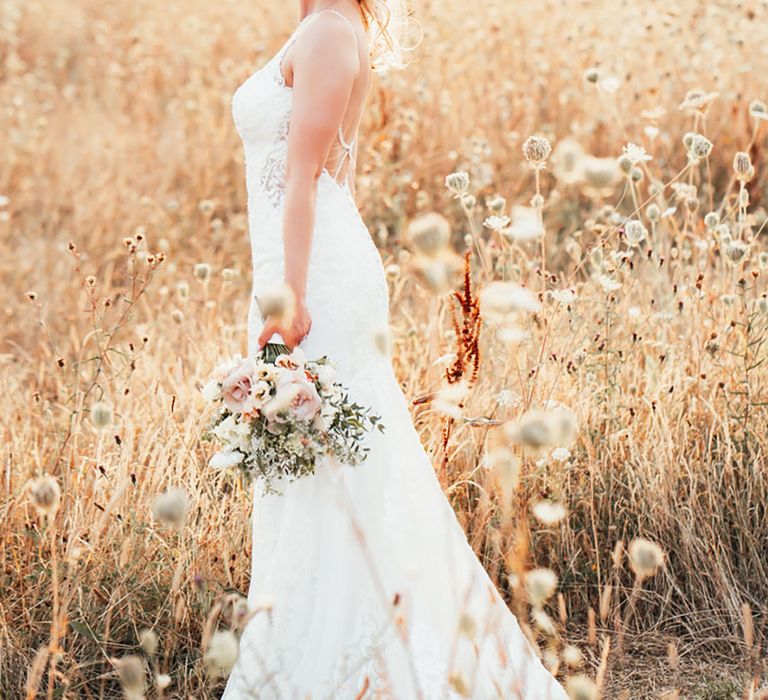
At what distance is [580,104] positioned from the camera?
6.68m

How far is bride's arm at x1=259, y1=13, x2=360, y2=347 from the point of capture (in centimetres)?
245

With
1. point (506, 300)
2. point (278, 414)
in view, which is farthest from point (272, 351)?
point (506, 300)

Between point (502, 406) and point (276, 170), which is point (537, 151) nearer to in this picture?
point (276, 170)

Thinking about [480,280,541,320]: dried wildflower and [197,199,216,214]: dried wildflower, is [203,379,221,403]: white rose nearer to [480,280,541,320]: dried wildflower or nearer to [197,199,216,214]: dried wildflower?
[480,280,541,320]: dried wildflower

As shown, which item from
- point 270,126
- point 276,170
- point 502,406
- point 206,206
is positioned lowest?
point 502,406

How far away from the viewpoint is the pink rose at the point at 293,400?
2.25 m

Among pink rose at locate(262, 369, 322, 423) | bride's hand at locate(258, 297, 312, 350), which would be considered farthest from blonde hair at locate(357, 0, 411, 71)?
pink rose at locate(262, 369, 322, 423)

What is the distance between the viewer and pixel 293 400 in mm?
2270

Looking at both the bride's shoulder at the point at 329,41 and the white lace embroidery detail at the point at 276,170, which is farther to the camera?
the white lace embroidery detail at the point at 276,170

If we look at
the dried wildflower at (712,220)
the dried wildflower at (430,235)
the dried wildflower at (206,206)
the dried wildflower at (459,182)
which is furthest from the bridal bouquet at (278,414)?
the dried wildflower at (206,206)

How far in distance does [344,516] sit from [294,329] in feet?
1.55

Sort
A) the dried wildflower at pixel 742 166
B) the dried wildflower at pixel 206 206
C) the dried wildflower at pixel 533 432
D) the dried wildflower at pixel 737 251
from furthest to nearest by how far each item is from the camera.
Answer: the dried wildflower at pixel 206 206
the dried wildflower at pixel 742 166
the dried wildflower at pixel 737 251
the dried wildflower at pixel 533 432

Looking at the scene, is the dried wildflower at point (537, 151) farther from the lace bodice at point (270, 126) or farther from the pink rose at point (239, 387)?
the pink rose at point (239, 387)

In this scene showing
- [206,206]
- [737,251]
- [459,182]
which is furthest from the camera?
[206,206]
